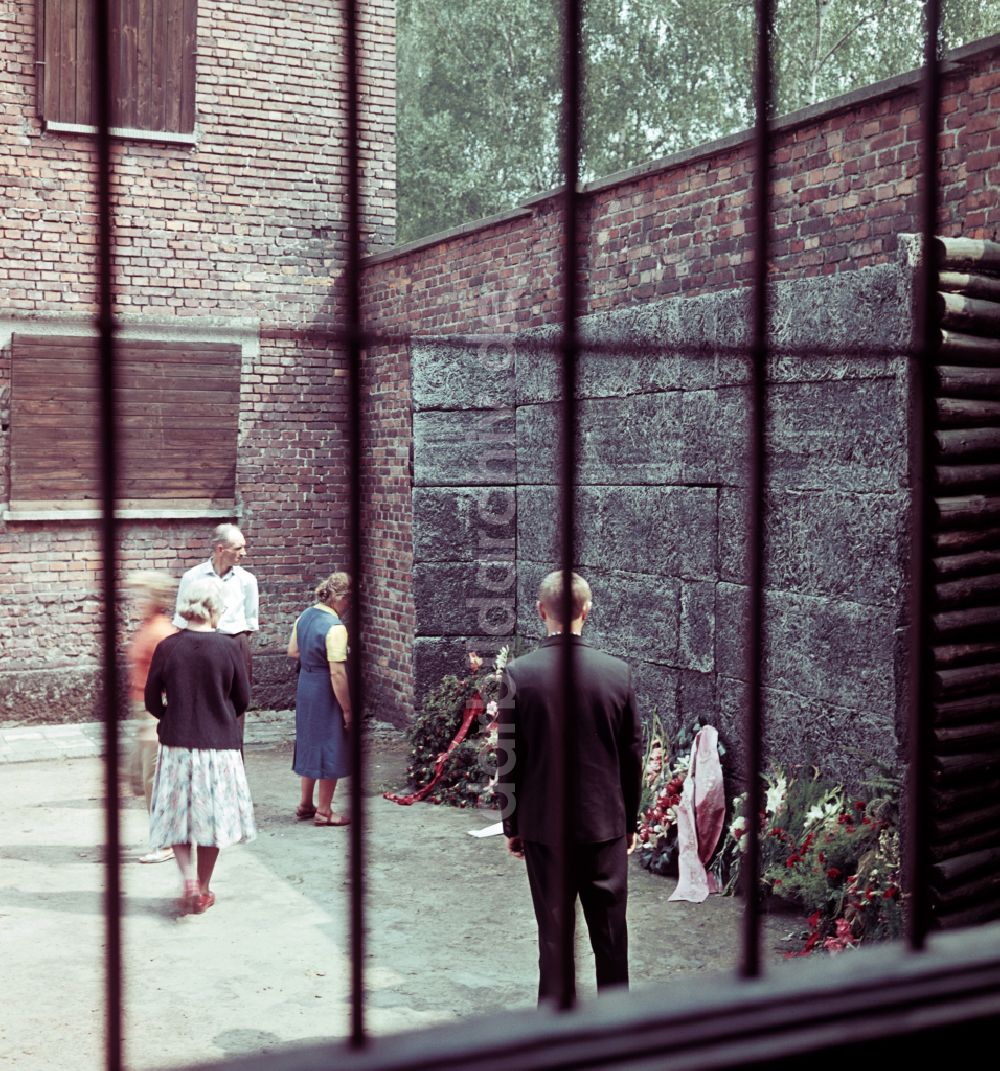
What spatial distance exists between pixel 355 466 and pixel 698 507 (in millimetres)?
5627

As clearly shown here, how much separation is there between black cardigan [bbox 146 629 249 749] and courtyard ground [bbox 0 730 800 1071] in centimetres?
73

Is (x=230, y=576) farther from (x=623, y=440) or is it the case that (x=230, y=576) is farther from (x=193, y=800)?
(x=623, y=440)

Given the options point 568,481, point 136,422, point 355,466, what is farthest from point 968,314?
point 136,422

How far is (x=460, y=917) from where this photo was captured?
5.99 m

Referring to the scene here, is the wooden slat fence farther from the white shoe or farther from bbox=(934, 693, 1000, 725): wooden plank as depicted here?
the white shoe

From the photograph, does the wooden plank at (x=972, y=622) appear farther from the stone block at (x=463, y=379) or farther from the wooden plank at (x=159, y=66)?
the wooden plank at (x=159, y=66)

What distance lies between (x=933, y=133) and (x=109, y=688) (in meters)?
1.13

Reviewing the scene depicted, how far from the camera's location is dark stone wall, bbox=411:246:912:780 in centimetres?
555

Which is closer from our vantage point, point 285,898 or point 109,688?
point 109,688

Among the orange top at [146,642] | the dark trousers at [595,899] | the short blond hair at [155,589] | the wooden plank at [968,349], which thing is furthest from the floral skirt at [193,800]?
the wooden plank at [968,349]

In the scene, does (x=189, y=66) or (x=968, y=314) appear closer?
(x=968, y=314)

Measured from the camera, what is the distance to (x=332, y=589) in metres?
7.23

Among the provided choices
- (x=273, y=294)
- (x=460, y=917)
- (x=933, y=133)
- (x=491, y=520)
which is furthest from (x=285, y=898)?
(x=273, y=294)

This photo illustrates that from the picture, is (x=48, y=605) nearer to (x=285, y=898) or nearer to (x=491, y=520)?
(x=491, y=520)
